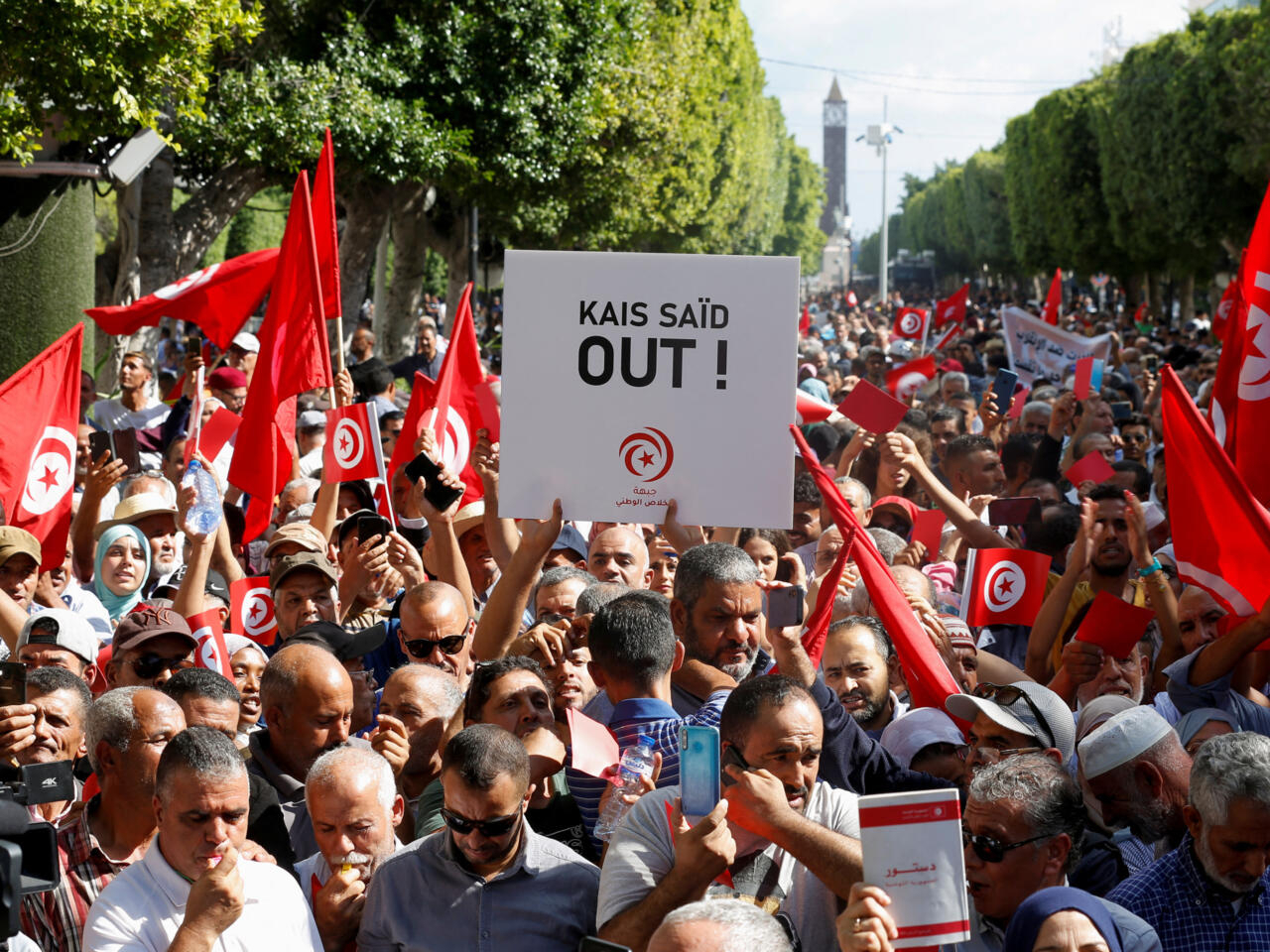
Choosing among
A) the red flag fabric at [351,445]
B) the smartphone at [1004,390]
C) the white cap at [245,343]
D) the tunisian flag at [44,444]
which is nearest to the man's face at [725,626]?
the red flag fabric at [351,445]

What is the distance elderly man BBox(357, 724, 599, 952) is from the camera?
382 cm

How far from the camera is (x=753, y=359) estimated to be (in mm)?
5371

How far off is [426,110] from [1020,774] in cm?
1583

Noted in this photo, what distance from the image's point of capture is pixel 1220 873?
382 cm

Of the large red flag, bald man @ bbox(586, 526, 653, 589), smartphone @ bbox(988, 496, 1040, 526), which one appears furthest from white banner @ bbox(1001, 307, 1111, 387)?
bald man @ bbox(586, 526, 653, 589)

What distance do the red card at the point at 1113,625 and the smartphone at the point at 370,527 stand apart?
285 cm

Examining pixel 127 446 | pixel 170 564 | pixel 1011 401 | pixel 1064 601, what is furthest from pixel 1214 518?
pixel 1011 401

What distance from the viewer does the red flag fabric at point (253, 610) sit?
21.2 ft

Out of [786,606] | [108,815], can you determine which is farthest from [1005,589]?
[108,815]

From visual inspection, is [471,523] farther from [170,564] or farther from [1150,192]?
[1150,192]

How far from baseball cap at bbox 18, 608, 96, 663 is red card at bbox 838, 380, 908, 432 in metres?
4.37

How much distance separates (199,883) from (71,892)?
0.76 metres

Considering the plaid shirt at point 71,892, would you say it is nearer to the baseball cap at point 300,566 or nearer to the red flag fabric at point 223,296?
the baseball cap at point 300,566

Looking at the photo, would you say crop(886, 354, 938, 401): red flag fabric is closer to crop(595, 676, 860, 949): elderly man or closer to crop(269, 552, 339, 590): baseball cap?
crop(269, 552, 339, 590): baseball cap
